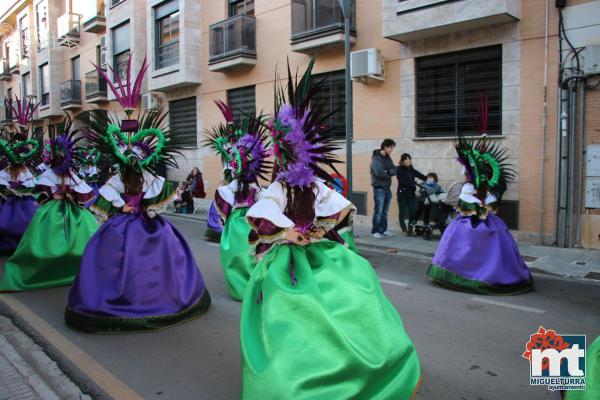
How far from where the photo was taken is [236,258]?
19.9 feet

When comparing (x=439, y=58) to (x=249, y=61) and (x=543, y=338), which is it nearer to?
(x=249, y=61)

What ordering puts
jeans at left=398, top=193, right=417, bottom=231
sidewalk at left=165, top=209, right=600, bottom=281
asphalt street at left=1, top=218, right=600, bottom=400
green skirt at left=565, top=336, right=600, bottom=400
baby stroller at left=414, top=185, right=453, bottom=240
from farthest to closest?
jeans at left=398, top=193, right=417, bottom=231 → baby stroller at left=414, top=185, right=453, bottom=240 → sidewalk at left=165, top=209, right=600, bottom=281 → asphalt street at left=1, top=218, right=600, bottom=400 → green skirt at left=565, top=336, right=600, bottom=400

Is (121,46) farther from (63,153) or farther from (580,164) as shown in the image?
(580,164)

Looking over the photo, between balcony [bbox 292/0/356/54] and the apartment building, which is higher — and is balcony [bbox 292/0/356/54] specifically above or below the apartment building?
above

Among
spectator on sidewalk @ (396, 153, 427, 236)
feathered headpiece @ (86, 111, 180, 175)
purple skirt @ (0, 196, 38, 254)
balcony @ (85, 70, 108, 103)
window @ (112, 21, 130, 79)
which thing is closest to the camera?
feathered headpiece @ (86, 111, 180, 175)

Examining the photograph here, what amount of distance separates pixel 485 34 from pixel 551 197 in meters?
3.36

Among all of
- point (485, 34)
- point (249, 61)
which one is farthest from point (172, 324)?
point (249, 61)

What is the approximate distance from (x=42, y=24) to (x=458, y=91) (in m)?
26.1

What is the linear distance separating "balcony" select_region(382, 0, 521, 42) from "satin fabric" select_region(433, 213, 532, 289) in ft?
16.3

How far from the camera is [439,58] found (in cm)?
1115

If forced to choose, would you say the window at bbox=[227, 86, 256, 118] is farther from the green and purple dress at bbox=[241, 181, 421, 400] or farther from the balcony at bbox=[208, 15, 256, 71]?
the green and purple dress at bbox=[241, 181, 421, 400]

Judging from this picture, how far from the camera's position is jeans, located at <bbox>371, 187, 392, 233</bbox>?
10.8 m

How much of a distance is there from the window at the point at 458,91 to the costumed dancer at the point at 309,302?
757 cm

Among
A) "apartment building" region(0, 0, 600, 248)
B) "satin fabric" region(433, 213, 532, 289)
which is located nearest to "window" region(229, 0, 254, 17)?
"apartment building" region(0, 0, 600, 248)
